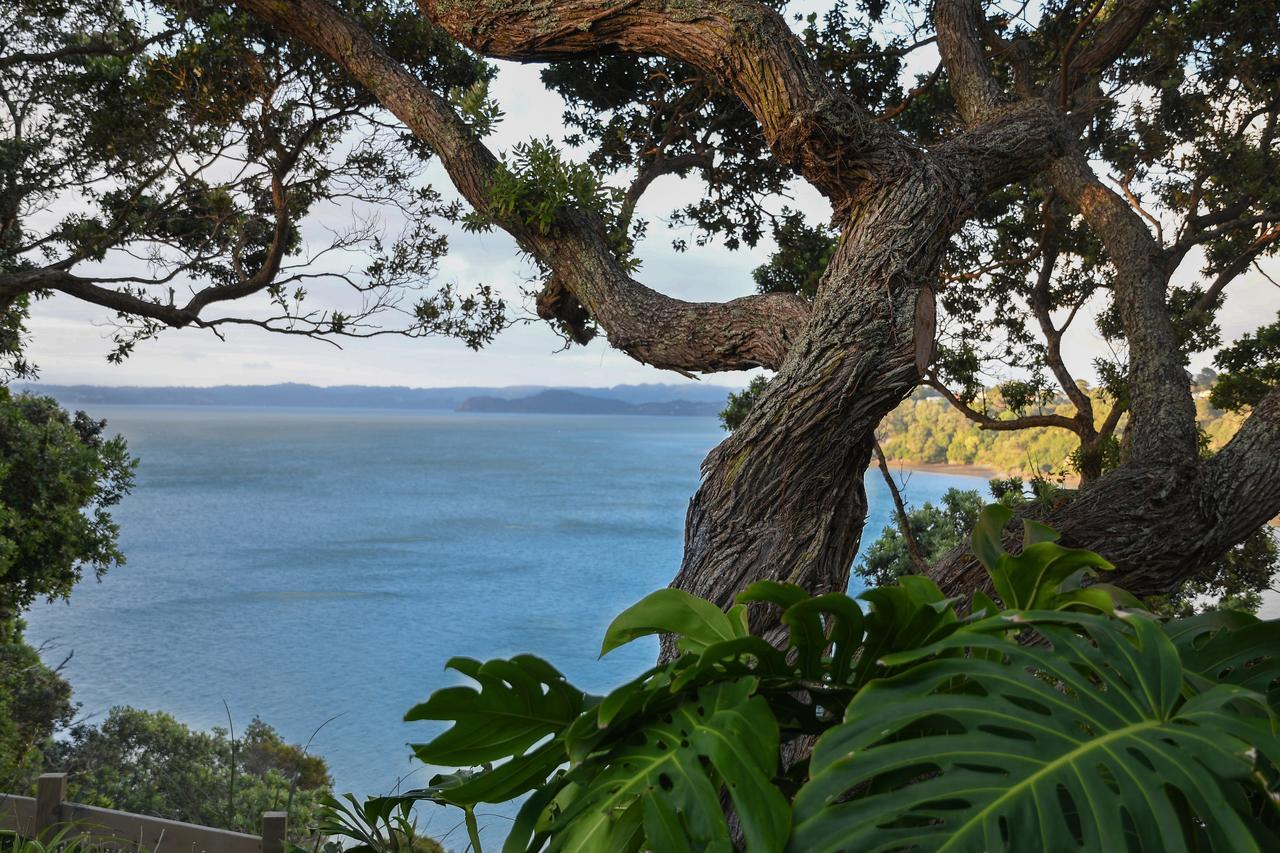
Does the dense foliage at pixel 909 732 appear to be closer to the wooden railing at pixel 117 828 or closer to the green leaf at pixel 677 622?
the green leaf at pixel 677 622

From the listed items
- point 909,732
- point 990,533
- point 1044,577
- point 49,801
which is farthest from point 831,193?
point 49,801

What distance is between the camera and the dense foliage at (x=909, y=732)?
66 cm

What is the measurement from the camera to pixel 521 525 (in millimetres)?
39750

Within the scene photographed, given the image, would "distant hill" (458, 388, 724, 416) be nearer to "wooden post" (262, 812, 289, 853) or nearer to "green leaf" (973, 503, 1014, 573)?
"wooden post" (262, 812, 289, 853)

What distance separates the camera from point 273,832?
266cm

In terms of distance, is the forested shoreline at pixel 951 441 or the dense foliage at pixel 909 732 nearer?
the dense foliage at pixel 909 732

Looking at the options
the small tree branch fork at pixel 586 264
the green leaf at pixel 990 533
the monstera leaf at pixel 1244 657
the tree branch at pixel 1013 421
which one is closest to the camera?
the monstera leaf at pixel 1244 657

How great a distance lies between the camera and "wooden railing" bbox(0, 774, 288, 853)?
2.80 m

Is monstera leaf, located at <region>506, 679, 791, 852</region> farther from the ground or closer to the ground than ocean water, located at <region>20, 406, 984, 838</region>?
farther from the ground

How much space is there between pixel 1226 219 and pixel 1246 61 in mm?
928

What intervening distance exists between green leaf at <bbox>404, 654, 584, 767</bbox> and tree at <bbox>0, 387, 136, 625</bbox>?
5.94 metres

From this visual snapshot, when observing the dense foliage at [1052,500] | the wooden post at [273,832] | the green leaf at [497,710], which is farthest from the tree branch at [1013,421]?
the green leaf at [497,710]

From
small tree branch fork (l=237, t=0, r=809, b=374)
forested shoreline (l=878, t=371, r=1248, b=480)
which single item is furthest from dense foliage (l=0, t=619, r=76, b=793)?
forested shoreline (l=878, t=371, r=1248, b=480)

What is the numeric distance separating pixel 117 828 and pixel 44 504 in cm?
395
